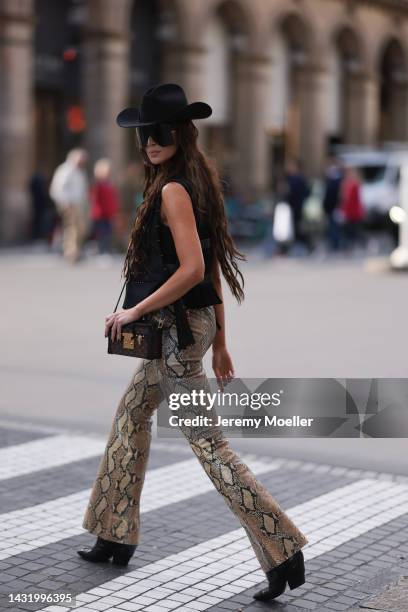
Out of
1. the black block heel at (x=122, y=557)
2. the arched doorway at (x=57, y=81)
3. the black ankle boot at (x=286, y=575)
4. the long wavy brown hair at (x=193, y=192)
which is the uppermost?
the arched doorway at (x=57, y=81)

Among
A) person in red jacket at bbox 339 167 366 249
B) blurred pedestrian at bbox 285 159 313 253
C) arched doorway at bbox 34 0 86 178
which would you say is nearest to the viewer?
blurred pedestrian at bbox 285 159 313 253

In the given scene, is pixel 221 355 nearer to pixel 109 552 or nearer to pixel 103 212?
pixel 109 552

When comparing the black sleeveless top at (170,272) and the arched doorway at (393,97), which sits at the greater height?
the arched doorway at (393,97)

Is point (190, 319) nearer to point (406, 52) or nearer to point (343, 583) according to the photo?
point (343, 583)

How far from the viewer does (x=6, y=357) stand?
10.6 m

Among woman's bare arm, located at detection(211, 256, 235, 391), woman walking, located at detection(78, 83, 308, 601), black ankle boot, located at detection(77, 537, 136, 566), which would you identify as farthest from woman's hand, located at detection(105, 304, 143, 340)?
black ankle boot, located at detection(77, 537, 136, 566)

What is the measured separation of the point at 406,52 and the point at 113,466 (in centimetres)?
4301

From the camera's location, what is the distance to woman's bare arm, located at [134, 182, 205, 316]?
176 inches

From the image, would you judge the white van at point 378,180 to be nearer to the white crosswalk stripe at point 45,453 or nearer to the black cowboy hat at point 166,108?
the white crosswalk stripe at point 45,453

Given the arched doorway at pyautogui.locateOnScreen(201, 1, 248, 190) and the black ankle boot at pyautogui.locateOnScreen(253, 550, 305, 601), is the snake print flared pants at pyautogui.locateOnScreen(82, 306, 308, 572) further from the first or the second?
the arched doorway at pyautogui.locateOnScreen(201, 1, 248, 190)

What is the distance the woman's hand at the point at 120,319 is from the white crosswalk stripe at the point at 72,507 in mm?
1116

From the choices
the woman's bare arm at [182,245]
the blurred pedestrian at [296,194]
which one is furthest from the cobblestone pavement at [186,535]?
the blurred pedestrian at [296,194]

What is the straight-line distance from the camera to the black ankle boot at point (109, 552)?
4.95 metres

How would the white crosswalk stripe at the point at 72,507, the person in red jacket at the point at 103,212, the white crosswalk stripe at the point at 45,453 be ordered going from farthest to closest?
the person in red jacket at the point at 103,212, the white crosswalk stripe at the point at 45,453, the white crosswalk stripe at the point at 72,507
